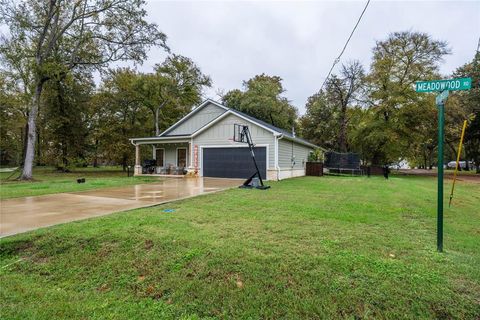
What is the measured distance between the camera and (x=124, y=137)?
81.7 feet

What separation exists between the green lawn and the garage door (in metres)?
9.47

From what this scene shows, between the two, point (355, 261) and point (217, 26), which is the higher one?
point (217, 26)

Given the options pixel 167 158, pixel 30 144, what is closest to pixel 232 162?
pixel 167 158

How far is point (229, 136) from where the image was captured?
50.3ft

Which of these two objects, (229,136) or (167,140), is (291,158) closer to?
(229,136)

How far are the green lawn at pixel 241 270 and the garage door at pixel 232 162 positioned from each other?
9.47 metres

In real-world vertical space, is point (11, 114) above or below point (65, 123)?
above

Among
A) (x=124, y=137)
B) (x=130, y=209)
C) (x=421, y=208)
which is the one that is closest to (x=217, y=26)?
(x=130, y=209)

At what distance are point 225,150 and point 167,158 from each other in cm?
574

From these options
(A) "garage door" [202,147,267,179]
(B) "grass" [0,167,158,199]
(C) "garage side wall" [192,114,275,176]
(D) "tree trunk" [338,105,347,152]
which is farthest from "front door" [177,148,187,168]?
(D) "tree trunk" [338,105,347,152]

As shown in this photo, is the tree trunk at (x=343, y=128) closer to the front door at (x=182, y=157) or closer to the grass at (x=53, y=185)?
→ the front door at (x=182, y=157)

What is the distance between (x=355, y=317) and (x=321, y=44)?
10297mm

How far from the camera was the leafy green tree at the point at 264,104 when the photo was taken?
1046 inches

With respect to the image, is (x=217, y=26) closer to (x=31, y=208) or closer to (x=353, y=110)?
(x=31, y=208)
